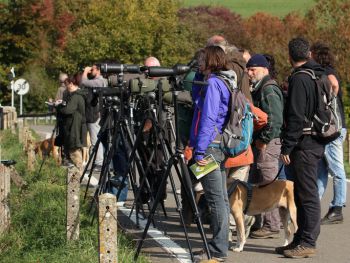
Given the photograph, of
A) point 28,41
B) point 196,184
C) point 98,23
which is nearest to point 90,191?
point 196,184

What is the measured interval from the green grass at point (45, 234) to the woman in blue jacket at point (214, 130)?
79 cm

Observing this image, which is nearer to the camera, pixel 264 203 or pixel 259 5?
pixel 264 203

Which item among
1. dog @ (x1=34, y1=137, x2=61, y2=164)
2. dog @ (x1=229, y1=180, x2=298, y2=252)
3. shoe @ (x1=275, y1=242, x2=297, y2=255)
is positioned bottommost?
dog @ (x1=34, y1=137, x2=61, y2=164)

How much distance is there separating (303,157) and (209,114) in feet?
4.42

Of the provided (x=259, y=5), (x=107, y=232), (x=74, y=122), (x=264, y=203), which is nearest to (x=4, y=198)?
(x=264, y=203)

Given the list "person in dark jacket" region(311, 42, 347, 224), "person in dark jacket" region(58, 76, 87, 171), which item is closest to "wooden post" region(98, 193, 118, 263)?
"person in dark jacket" region(311, 42, 347, 224)

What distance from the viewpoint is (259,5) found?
99.6 metres

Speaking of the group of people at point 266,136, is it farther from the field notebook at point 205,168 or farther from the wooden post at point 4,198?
the wooden post at point 4,198

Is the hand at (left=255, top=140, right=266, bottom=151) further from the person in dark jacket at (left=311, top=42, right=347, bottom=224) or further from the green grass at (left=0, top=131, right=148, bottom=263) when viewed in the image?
the green grass at (left=0, top=131, right=148, bottom=263)

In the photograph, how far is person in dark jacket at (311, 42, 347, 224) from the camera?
1152 cm

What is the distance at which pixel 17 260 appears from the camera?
30.0 ft

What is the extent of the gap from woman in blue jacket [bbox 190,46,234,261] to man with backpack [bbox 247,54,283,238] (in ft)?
4.46

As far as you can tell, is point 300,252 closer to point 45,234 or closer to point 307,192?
point 307,192

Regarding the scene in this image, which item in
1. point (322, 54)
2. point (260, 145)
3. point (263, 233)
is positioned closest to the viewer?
point (260, 145)
